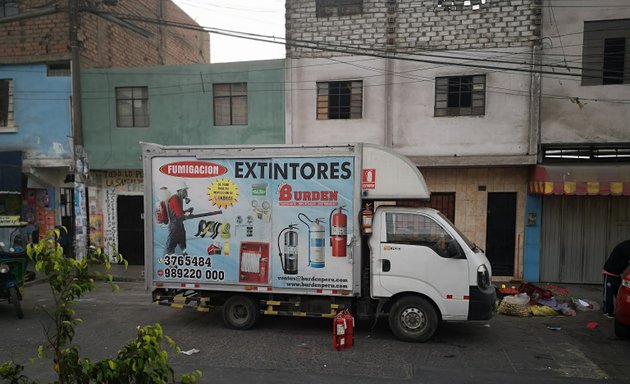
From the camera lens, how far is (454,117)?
1097 cm

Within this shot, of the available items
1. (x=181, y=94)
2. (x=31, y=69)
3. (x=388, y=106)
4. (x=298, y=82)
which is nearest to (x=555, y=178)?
(x=388, y=106)

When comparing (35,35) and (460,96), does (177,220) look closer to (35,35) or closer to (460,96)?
(460,96)

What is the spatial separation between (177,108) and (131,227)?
410cm

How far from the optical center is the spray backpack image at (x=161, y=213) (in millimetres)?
6922

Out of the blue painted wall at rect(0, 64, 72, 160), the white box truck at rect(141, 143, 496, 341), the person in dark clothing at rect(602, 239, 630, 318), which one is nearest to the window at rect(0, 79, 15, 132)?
the blue painted wall at rect(0, 64, 72, 160)

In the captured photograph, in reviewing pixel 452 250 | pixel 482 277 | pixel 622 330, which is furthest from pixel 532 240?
pixel 452 250

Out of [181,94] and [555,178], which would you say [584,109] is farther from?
[181,94]

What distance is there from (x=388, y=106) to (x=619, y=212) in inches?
257

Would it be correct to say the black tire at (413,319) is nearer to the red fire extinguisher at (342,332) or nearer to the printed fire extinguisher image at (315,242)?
the red fire extinguisher at (342,332)

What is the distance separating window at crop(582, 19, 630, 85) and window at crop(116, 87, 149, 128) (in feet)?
39.6

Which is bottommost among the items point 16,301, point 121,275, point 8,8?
point 121,275

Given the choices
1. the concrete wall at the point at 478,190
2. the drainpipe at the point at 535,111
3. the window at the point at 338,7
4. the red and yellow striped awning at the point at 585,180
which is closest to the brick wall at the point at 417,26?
the window at the point at 338,7

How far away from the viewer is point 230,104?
40.0 feet

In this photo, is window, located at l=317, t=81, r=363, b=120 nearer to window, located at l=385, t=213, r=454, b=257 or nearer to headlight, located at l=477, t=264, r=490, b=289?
window, located at l=385, t=213, r=454, b=257
